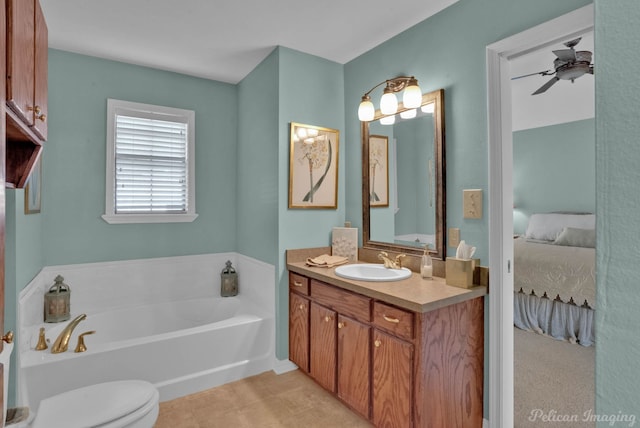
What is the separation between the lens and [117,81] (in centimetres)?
296

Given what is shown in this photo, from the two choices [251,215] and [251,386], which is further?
[251,215]

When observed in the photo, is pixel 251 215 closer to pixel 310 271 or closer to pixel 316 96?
pixel 310 271

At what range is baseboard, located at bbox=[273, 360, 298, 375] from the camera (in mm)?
2686

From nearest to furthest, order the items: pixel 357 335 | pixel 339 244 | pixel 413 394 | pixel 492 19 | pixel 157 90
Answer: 1. pixel 413 394
2. pixel 492 19
3. pixel 357 335
4. pixel 339 244
5. pixel 157 90

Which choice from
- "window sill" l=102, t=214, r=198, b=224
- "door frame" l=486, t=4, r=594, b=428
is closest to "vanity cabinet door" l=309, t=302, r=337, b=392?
"door frame" l=486, t=4, r=594, b=428

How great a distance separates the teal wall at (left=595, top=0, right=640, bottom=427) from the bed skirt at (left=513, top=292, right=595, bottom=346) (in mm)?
3354

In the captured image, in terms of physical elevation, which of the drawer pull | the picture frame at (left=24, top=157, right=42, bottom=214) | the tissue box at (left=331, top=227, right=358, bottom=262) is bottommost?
the drawer pull

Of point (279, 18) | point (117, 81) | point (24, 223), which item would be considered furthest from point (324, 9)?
point (24, 223)

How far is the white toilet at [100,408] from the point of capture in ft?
4.68

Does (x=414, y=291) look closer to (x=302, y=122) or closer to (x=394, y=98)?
(x=394, y=98)

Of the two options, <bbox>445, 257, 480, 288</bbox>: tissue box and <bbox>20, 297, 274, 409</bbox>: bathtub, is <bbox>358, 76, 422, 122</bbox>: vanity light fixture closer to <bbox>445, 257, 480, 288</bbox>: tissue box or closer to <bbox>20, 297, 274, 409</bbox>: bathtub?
<bbox>445, 257, 480, 288</bbox>: tissue box

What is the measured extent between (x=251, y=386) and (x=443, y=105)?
2.41 meters

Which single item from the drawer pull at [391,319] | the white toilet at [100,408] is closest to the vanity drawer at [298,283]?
the drawer pull at [391,319]

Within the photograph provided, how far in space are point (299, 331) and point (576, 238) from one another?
3.88 meters
